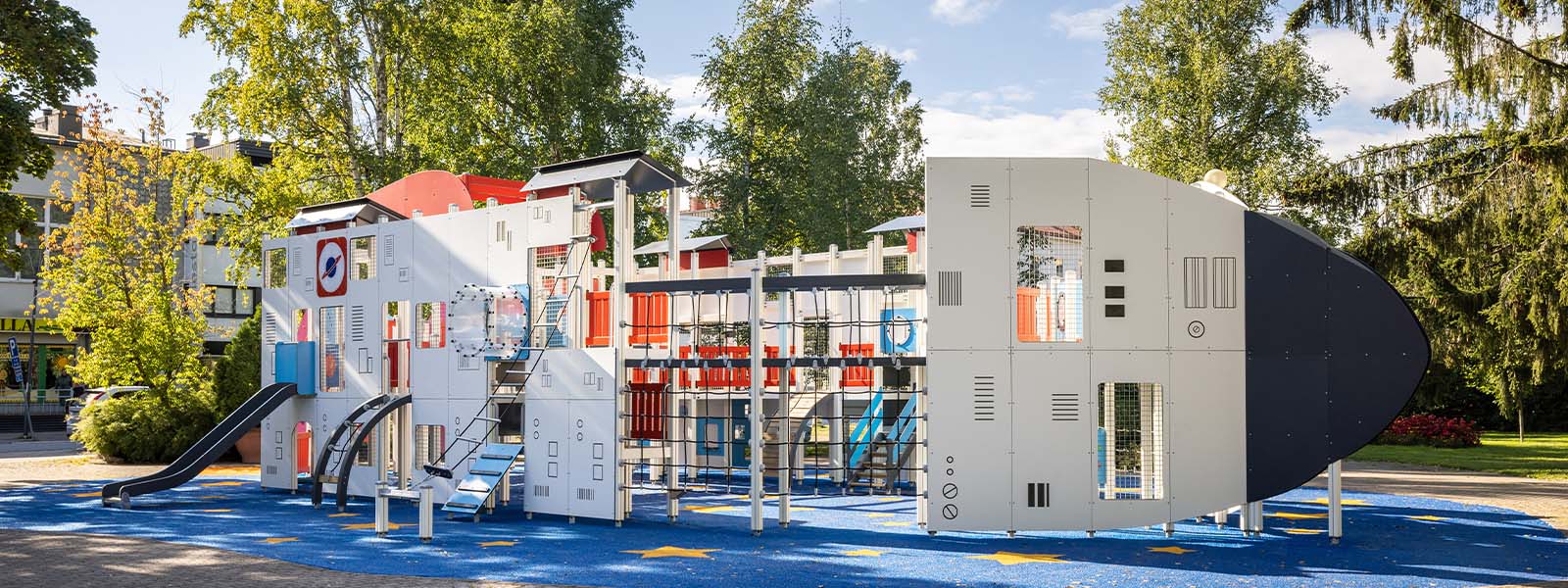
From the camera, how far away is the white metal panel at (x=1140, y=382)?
13828 mm

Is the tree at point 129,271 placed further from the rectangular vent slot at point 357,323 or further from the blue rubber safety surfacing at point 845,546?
the blue rubber safety surfacing at point 845,546

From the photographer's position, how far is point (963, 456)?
13.8m

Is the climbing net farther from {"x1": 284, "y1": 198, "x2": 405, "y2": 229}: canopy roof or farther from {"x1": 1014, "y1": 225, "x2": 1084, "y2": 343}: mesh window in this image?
{"x1": 284, "y1": 198, "x2": 405, "y2": 229}: canopy roof

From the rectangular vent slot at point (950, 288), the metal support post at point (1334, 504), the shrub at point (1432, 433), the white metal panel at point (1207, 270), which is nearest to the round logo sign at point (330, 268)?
the rectangular vent slot at point (950, 288)

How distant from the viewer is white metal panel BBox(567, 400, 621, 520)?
15.6m

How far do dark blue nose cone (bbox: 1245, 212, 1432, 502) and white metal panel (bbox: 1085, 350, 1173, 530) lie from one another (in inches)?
37.2

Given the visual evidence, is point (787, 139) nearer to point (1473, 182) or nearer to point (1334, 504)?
point (1473, 182)

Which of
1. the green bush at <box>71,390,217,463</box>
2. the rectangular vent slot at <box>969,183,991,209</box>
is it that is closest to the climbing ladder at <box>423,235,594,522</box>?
the rectangular vent slot at <box>969,183,991,209</box>

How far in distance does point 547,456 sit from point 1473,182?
49.4 feet

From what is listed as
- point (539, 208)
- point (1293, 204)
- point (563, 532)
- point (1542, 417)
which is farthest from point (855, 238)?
point (1542, 417)

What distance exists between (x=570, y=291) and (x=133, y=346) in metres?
16.5

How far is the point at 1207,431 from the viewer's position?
45.8ft

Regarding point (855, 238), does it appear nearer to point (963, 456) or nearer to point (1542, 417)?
point (963, 456)

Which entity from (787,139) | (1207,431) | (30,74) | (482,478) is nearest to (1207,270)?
(1207,431)
